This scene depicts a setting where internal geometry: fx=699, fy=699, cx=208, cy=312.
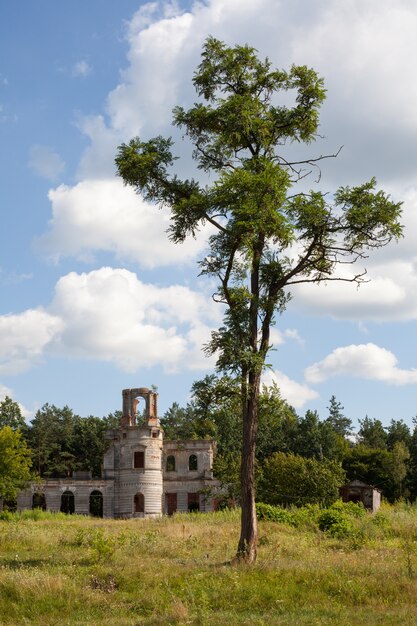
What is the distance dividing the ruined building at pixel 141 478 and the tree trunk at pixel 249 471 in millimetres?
36079

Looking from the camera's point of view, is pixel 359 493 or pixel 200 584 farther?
pixel 359 493

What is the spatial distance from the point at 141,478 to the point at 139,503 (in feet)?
7.79

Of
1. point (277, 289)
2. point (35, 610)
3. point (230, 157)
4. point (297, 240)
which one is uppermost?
point (230, 157)

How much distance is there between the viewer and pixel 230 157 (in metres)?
20.3

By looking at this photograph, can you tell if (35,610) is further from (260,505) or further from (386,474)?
(386,474)

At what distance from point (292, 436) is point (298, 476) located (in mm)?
23354

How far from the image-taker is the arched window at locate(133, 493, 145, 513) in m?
53.7

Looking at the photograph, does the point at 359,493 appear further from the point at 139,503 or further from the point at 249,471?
the point at 249,471

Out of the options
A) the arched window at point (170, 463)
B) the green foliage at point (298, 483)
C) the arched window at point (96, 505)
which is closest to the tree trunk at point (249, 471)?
the green foliage at point (298, 483)

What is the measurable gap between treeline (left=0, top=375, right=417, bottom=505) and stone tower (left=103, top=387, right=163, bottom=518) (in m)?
5.04

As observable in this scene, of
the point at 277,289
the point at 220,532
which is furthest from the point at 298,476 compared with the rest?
the point at 277,289

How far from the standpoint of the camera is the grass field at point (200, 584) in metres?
12.1

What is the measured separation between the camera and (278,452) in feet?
181

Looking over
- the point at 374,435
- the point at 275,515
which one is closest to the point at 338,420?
the point at 374,435
